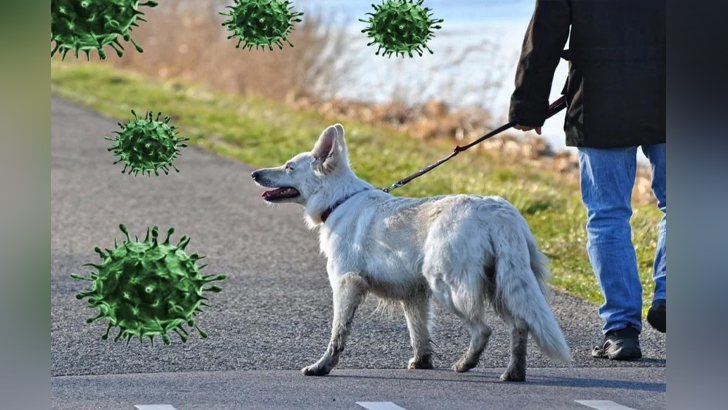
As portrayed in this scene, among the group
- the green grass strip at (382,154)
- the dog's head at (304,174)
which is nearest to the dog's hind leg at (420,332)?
the dog's head at (304,174)

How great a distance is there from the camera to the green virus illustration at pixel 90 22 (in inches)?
201

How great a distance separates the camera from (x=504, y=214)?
6.34 meters

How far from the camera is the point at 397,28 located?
6352 mm

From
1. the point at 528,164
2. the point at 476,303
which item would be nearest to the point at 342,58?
the point at 528,164

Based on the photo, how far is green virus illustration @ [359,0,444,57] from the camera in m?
6.34

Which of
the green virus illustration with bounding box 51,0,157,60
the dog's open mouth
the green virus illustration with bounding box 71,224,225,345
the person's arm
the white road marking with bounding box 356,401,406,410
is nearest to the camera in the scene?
the green virus illustration with bounding box 51,0,157,60

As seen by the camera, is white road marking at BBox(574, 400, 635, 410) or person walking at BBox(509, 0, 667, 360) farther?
person walking at BBox(509, 0, 667, 360)

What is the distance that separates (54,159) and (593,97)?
10.1 metres

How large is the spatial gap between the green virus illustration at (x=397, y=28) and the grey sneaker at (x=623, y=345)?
6.61 feet

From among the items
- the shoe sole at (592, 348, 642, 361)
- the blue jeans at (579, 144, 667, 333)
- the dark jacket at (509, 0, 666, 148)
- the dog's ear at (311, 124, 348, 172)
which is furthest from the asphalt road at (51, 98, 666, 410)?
the dark jacket at (509, 0, 666, 148)

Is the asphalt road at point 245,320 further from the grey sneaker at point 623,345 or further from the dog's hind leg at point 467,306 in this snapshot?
the dog's hind leg at point 467,306

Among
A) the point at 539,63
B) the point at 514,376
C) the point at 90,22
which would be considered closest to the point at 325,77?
the point at 539,63

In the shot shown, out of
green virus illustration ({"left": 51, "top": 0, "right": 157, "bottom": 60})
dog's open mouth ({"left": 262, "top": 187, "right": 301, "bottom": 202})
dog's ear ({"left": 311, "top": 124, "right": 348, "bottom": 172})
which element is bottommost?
dog's open mouth ({"left": 262, "top": 187, "right": 301, "bottom": 202})

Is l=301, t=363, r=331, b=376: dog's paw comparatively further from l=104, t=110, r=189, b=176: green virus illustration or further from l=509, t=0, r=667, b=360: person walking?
l=509, t=0, r=667, b=360: person walking
